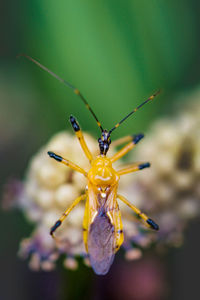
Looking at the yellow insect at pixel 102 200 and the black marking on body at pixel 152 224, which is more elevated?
the yellow insect at pixel 102 200

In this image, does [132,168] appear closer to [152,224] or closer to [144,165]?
[144,165]

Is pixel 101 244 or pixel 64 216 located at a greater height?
pixel 64 216

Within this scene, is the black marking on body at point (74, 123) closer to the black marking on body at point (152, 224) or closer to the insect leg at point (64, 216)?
the insect leg at point (64, 216)

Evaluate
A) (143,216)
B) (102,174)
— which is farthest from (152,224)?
(102,174)

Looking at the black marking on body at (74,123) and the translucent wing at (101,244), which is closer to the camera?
the translucent wing at (101,244)

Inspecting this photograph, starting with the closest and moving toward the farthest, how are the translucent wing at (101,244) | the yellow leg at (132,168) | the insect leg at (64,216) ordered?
1. the translucent wing at (101,244)
2. the insect leg at (64,216)
3. the yellow leg at (132,168)

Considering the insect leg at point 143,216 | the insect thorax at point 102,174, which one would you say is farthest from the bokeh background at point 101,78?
the insect leg at point 143,216

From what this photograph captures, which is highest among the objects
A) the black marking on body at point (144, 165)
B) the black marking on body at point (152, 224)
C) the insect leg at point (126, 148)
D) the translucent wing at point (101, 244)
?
the insect leg at point (126, 148)
